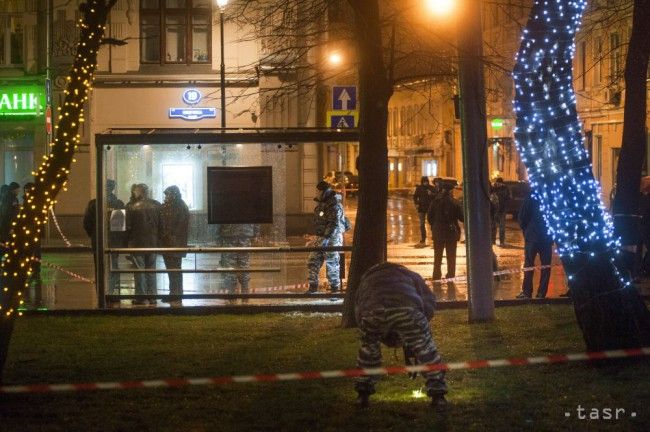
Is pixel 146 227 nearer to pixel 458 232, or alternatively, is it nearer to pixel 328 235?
pixel 328 235

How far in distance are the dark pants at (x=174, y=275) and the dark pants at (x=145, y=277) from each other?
0.21 meters

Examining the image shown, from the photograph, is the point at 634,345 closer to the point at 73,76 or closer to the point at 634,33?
the point at 73,76

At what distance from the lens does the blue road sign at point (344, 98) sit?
20.0m

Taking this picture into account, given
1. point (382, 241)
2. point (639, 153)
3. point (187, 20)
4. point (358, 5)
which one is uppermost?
point (187, 20)

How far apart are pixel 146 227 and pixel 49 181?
7356 mm

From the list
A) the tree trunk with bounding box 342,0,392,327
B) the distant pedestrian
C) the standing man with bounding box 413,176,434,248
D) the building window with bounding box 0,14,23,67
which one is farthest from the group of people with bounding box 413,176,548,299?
the building window with bounding box 0,14,23,67

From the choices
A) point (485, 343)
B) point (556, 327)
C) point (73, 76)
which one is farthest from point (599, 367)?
point (73, 76)

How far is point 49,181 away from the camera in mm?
9898

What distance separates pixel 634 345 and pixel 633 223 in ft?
21.9

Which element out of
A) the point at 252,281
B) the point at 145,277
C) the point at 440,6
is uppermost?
the point at 440,6

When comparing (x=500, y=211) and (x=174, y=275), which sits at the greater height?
(x=500, y=211)

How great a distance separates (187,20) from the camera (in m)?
35.1

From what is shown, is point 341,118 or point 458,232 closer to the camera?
point 341,118

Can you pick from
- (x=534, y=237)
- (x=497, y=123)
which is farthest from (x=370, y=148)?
(x=497, y=123)
